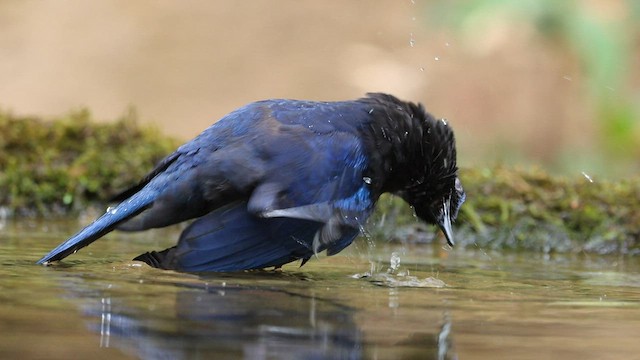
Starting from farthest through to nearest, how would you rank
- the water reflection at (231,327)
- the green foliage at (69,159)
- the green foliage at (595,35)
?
the green foliage at (595,35) < the green foliage at (69,159) < the water reflection at (231,327)

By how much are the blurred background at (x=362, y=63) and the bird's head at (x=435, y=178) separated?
15.1 feet

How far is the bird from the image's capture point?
482 centimetres

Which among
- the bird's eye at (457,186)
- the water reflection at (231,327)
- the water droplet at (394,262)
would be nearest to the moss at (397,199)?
the water droplet at (394,262)

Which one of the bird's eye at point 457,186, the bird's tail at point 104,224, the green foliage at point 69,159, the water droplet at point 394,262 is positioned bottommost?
the water droplet at point 394,262

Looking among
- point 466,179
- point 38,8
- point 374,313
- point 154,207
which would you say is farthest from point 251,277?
point 38,8

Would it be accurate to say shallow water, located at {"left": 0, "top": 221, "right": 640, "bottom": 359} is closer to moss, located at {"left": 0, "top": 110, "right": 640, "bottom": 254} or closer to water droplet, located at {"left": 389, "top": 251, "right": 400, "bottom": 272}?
water droplet, located at {"left": 389, "top": 251, "right": 400, "bottom": 272}

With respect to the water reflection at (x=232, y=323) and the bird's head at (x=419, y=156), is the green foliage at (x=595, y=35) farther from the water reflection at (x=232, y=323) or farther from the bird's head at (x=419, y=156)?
the water reflection at (x=232, y=323)

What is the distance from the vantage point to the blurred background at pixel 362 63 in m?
11.5

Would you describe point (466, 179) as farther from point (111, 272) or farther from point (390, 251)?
point (111, 272)

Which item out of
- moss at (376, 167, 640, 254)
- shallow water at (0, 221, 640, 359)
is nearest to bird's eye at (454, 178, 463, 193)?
shallow water at (0, 221, 640, 359)

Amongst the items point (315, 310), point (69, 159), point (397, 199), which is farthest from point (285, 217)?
point (69, 159)

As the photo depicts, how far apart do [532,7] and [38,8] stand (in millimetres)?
8268

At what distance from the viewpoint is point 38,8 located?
16.9 metres

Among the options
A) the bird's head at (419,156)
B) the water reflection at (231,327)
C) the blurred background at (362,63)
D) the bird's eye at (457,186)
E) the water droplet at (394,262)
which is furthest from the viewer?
the blurred background at (362,63)
